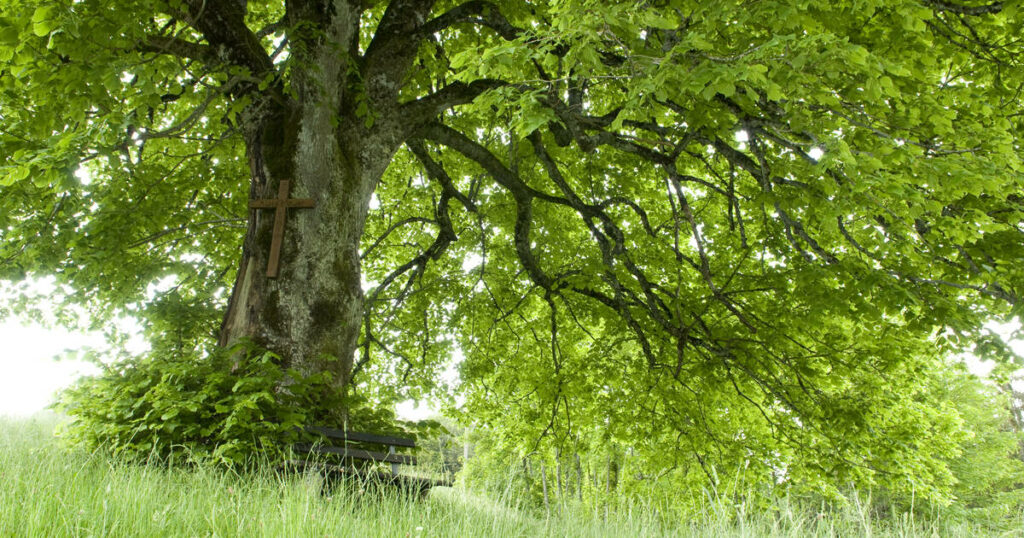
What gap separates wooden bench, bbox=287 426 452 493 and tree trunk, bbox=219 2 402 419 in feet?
1.43

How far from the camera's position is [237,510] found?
2580mm

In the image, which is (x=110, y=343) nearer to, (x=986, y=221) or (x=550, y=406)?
(x=550, y=406)

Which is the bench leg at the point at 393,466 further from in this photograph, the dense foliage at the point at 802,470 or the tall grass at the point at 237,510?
the dense foliage at the point at 802,470

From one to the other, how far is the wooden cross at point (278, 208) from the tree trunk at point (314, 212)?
0.06 metres

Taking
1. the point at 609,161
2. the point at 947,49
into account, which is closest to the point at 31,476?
the point at 609,161

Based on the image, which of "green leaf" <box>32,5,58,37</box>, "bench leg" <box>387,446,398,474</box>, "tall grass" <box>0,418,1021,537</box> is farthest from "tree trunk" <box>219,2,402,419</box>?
"green leaf" <box>32,5,58,37</box>

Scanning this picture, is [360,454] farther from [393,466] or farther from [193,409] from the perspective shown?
[193,409]

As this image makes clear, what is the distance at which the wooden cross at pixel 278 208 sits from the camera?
461 centimetres

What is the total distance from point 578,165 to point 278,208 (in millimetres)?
4252

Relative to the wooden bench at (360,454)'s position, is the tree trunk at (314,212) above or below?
above

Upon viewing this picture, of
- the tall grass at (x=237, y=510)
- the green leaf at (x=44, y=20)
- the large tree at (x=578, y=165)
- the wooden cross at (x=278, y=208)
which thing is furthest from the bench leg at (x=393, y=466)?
the green leaf at (x=44, y=20)

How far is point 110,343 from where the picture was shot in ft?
14.2

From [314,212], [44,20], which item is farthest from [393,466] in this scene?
[44,20]

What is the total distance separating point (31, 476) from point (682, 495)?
8820 mm
